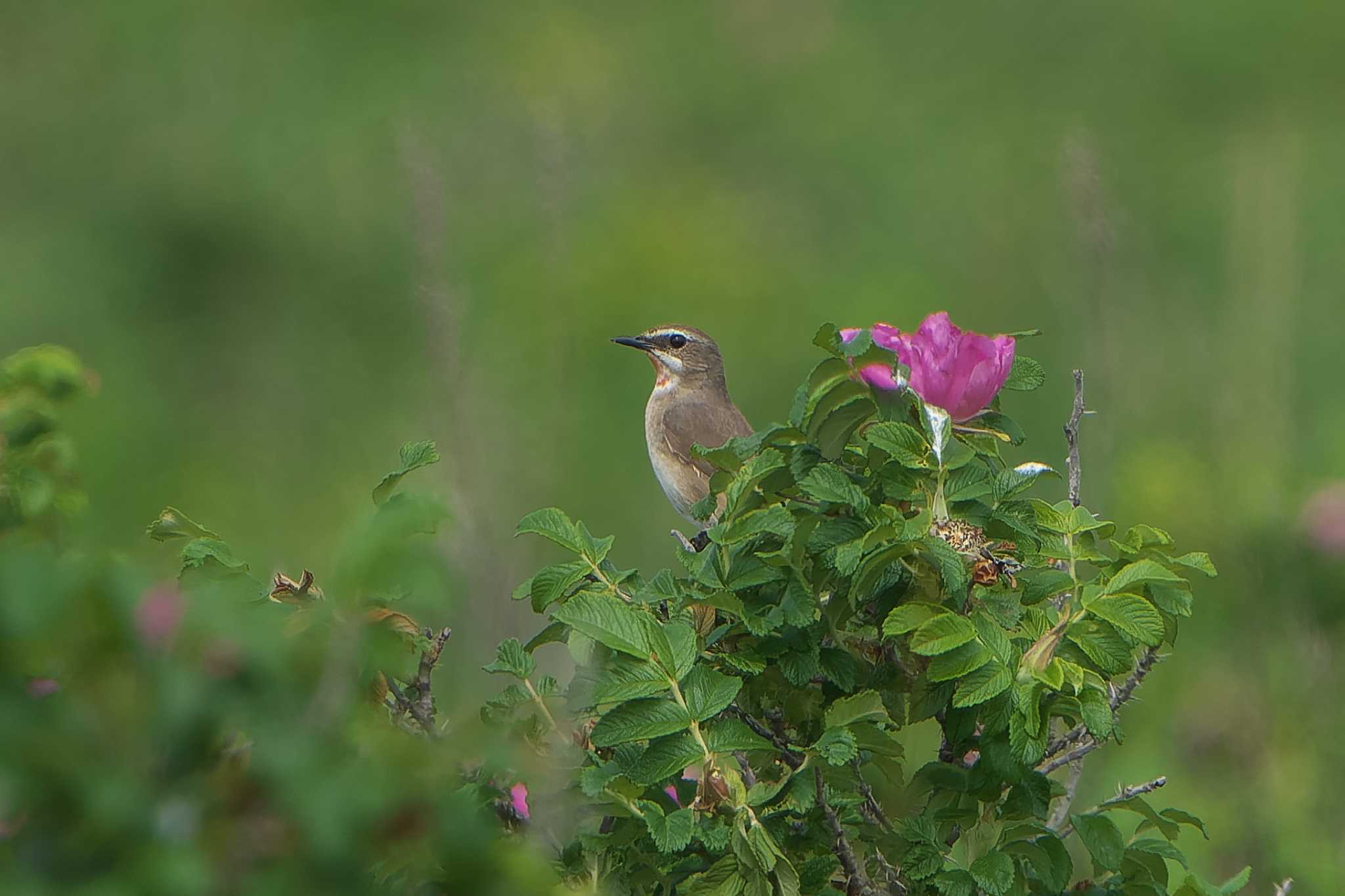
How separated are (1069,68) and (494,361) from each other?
5.52 meters

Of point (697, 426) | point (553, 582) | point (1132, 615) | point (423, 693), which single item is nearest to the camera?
point (1132, 615)

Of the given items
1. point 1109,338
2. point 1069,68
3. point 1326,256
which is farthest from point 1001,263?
point 1109,338

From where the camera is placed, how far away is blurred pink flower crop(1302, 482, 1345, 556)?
521cm

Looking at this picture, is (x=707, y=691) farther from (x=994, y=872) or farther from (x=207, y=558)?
(x=207, y=558)

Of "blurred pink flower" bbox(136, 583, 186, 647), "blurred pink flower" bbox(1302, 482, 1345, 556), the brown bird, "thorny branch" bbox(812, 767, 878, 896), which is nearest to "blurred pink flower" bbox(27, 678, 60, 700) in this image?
"blurred pink flower" bbox(136, 583, 186, 647)

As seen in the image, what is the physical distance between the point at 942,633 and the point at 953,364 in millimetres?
441

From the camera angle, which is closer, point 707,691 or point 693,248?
point 707,691

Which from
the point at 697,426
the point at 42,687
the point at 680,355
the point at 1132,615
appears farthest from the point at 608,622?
the point at 680,355

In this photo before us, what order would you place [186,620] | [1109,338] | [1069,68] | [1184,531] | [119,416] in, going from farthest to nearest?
1. [1069,68]
2. [119,416]
3. [1184,531]
4. [1109,338]
5. [186,620]

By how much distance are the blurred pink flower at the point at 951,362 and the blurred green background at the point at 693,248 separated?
1872 millimetres

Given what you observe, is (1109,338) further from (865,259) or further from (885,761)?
(865,259)

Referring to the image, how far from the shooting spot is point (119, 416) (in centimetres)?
915

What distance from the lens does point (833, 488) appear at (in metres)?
2.17

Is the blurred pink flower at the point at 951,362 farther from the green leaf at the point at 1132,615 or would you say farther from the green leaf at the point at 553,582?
the green leaf at the point at 553,582
